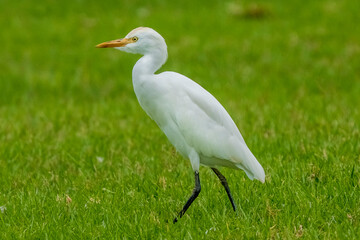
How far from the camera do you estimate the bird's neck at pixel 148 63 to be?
13.4 feet

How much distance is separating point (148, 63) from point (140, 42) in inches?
5.5

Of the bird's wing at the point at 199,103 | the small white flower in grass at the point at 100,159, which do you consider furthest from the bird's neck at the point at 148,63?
the small white flower in grass at the point at 100,159

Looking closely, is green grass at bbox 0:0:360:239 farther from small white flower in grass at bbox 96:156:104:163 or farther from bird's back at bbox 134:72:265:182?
bird's back at bbox 134:72:265:182

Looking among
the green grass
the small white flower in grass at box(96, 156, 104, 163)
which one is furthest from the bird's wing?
the small white flower in grass at box(96, 156, 104, 163)

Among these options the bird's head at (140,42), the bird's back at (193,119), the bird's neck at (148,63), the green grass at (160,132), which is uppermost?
the bird's head at (140,42)

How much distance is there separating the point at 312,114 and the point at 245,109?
81cm

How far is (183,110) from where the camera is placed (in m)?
4.07

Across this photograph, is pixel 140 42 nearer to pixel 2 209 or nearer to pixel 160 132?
pixel 2 209

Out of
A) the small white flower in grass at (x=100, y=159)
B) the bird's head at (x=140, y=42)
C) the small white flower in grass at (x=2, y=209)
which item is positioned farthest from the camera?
the small white flower in grass at (x=100, y=159)

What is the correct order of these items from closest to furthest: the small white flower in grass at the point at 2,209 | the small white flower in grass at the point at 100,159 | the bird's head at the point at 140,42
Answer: the bird's head at the point at 140,42
the small white flower in grass at the point at 2,209
the small white flower in grass at the point at 100,159

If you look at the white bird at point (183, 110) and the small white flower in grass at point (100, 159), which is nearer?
the white bird at point (183, 110)

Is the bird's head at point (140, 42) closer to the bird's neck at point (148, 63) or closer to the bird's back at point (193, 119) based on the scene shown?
the bird's neck at point (148, 63)

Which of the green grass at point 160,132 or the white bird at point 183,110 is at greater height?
the white bird at point 183,110

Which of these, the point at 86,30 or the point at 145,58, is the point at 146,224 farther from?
the point at 86,30
